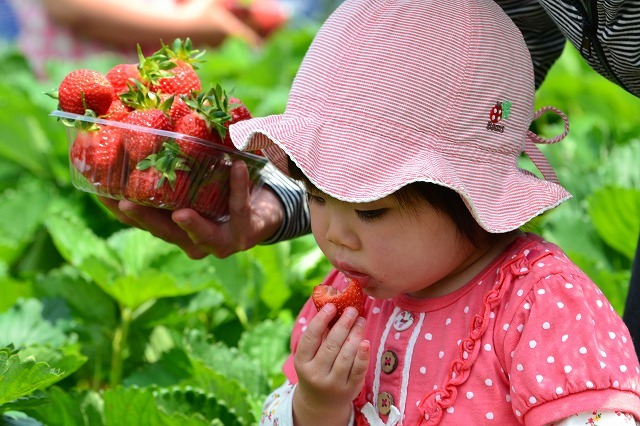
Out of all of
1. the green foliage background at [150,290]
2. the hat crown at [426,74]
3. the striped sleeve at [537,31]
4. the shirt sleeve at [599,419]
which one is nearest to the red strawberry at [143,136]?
the hat crown at [426,74]

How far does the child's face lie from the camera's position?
58.6 inches

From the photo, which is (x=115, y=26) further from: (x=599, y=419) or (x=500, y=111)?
(x=599, y=419)

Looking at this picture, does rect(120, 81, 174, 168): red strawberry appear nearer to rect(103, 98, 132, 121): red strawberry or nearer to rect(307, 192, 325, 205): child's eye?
rect(103, 98, 132, 121): red strawberry

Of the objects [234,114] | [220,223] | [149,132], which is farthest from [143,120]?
[220,223]

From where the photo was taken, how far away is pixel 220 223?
188cm

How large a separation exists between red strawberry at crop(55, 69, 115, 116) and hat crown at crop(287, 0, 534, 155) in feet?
1.07

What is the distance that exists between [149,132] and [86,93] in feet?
0.45

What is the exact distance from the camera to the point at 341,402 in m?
1.56

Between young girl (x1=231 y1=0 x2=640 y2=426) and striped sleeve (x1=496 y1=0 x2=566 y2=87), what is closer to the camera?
young girl (x1=231 y1=0 x2=640 y2=426)

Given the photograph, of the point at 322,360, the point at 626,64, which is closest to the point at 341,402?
the point at 322,360

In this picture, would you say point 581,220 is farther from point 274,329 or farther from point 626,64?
point 626,64

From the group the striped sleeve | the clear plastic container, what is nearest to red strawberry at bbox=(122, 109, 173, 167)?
the clear plastic container

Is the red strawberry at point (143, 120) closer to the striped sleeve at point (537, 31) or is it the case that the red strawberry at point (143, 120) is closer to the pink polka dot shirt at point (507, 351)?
the pink polka dot shirt at point (507, 351)

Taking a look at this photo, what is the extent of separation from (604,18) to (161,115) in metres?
0.68
